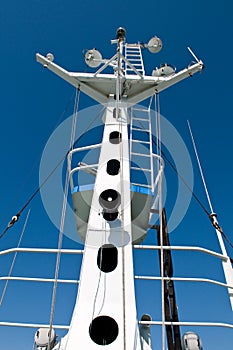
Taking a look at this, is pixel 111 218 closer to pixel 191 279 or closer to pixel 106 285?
pixel 106 285

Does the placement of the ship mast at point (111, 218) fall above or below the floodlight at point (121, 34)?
below

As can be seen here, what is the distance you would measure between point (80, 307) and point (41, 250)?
2.87 ft

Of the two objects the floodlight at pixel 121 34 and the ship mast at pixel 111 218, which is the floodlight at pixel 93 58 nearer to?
the ship mast at pixel 111 218

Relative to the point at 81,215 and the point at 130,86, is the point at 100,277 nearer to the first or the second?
the point at 81,215

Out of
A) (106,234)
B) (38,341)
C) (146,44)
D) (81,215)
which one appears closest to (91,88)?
(146,44)

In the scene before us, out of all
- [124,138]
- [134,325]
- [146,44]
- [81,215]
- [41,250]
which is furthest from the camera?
[146,44]

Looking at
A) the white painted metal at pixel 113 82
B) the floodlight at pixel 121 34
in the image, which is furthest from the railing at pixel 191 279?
the floodlight at pixel 121 34

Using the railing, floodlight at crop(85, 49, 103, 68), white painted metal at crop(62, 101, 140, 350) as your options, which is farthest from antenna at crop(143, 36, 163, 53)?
the railing

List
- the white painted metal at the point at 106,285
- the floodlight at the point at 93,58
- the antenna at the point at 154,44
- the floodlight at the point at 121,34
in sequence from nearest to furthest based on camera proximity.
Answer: the white painted metal at the point at 106,285, the floodlight at the point at 121,34, the floodlight at the point at 93,58, the antenna at the point at 154,44

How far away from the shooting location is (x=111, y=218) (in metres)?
3.41

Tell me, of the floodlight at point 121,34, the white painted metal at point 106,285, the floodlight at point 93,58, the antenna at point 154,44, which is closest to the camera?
the white painted metal at point 106,285

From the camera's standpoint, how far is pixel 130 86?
5.09 meters

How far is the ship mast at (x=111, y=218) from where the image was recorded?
267 cm

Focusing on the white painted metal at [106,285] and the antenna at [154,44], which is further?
the antenna at [154,44]
